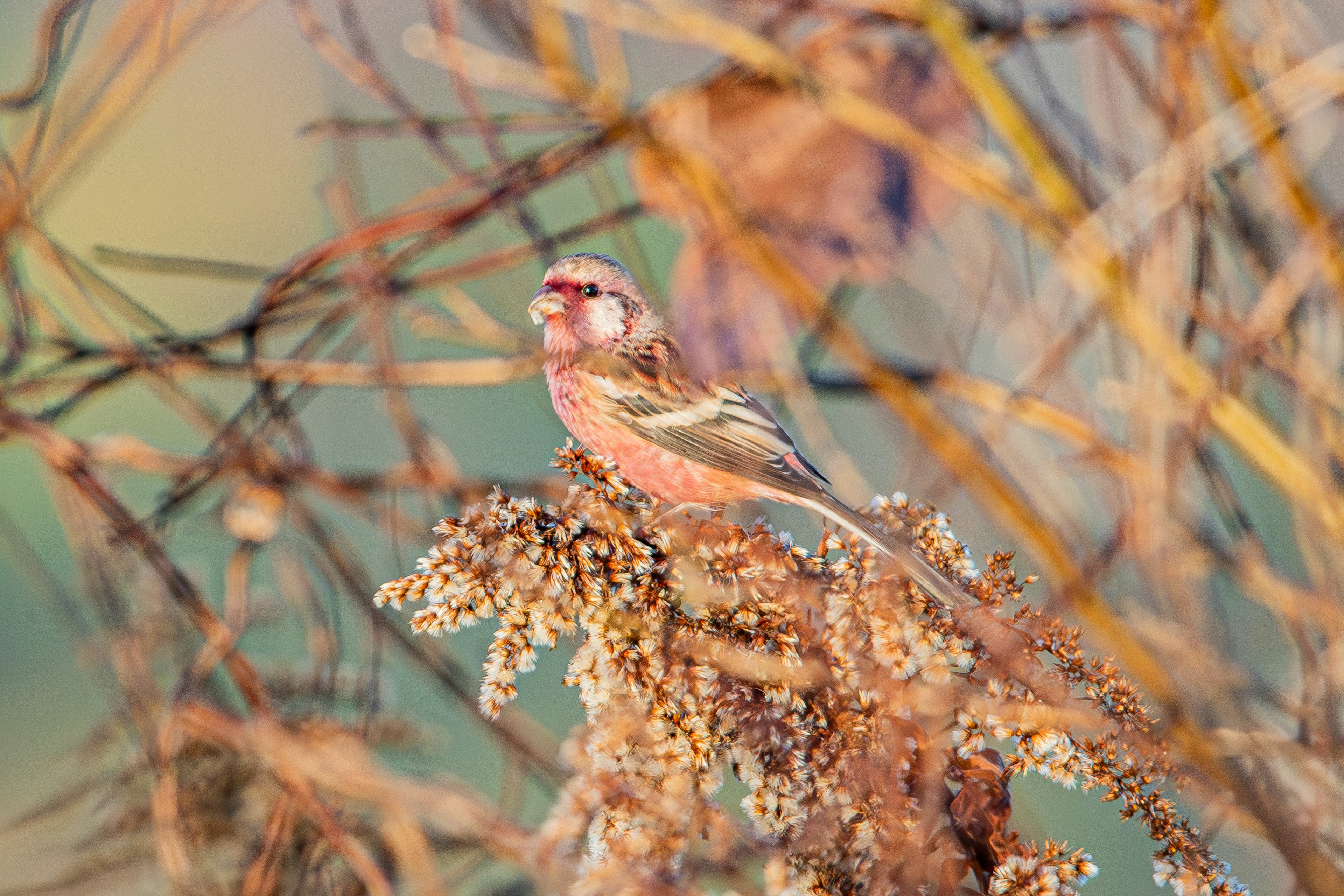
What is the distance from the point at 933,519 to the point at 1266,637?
1.09 m

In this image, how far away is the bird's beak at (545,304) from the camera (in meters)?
1.49

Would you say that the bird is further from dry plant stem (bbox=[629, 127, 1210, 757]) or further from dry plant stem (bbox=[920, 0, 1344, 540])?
dry plant stem (bbox=[920, 0, 1344, 540])

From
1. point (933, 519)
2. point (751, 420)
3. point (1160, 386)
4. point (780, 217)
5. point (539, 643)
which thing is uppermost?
point (780, 217)

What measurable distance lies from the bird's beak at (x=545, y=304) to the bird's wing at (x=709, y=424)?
0.13 m

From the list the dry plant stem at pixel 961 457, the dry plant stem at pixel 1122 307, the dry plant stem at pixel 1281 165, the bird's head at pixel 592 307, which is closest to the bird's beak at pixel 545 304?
the bird's head at pixel 592 307

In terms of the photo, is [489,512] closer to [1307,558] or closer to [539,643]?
[539,643]

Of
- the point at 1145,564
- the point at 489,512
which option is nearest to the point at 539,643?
the point at 489,512

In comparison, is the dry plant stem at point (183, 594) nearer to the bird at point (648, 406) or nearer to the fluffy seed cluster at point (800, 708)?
the fluffy seed cluster at point (800, 708)

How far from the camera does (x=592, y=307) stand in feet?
5.54

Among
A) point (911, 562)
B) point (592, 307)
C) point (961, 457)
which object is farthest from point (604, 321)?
point (911, 562)

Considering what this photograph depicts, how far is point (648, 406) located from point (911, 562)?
2.46ft

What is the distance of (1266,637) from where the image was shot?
1.66 meters

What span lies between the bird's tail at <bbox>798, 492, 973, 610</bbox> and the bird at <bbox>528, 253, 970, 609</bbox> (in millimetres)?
214

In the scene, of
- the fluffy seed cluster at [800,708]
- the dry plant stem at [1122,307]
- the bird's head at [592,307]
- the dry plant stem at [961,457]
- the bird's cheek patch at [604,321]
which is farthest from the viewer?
the bird's cheek patch at [604,321]
